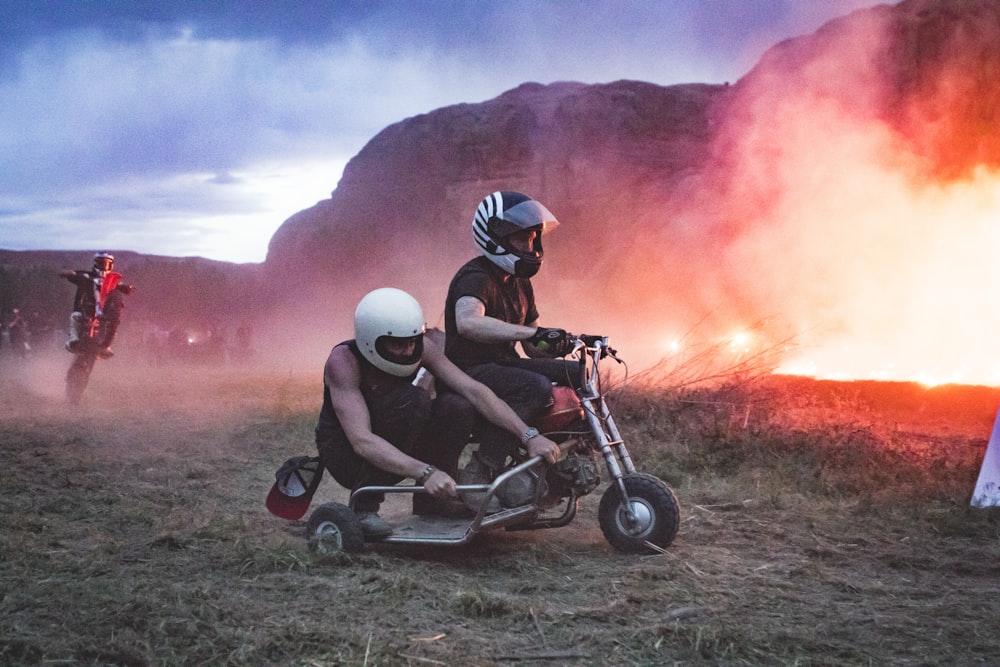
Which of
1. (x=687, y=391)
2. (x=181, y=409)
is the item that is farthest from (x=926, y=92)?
(x=181, y=409)

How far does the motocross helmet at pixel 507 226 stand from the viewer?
5.54m

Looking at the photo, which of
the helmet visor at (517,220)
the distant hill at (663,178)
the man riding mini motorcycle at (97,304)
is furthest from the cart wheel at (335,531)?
the distant hill at (663,178)

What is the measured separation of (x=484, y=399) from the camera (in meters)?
5.21

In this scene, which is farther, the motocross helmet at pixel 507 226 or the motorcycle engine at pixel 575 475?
the motocross helmet at pixel 507 226

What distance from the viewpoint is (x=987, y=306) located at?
14805 millimetres

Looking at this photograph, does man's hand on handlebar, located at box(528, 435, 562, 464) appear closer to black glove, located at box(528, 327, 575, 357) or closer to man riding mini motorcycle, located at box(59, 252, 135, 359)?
black glove, located at box(528, 327, 575, 357)

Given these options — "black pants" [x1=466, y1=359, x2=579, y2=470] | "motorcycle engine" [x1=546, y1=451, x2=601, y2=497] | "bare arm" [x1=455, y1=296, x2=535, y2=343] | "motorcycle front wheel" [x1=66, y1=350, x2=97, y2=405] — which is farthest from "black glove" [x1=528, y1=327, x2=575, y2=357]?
"motorcycle front wheel" [x1=66, y1=350, x2=97, y2=405]

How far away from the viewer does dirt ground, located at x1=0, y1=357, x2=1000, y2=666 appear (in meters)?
3.64

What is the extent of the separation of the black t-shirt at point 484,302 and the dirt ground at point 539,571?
46.3 inches

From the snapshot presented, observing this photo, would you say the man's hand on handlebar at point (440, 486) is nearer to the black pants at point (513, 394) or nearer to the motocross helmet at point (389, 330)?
the black pants at point (513, 394)

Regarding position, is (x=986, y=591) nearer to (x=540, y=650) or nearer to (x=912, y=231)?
(x=540, y=650)

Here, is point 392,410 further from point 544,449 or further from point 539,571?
point 539,571

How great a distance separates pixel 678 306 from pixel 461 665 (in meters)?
29.4

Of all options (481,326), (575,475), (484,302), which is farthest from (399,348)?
(575,475)
